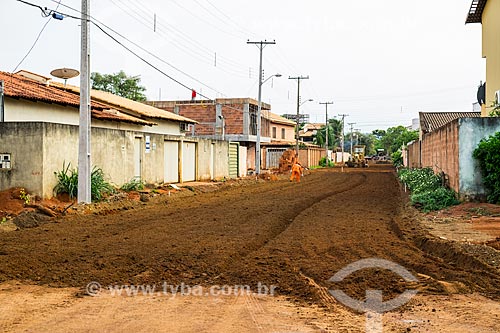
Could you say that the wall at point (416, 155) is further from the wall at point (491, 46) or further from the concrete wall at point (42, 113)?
the concrete wall at point (42, 113)

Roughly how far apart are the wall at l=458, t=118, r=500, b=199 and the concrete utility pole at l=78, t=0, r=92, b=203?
1110 centimetres

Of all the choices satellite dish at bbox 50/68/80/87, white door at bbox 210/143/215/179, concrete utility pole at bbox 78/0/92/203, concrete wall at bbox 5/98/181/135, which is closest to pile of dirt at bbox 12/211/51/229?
concrete utility pole at bbox 78/0/92/203

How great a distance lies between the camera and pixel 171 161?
28.6 metres

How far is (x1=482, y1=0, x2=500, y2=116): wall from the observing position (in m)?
26.9

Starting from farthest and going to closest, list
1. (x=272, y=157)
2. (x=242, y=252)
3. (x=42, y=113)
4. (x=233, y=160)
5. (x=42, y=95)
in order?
(x=272, y=157)
(x=233, y=160)
(x=42, y=113)
(x=42, y=95)
(x=242, y=252)

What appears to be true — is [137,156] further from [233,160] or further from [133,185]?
[233,160]

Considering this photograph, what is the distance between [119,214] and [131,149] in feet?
21.6

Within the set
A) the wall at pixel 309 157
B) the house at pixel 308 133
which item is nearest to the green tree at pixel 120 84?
the wall at pixel 309 157

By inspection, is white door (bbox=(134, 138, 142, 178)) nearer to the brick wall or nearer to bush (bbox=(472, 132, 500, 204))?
the brick wall

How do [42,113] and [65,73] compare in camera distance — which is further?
[65,73]

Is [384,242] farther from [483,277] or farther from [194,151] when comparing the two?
[194,151]

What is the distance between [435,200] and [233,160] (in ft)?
71.1

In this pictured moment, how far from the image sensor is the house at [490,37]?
2697 cm

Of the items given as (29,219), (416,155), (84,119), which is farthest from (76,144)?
(416,155)
